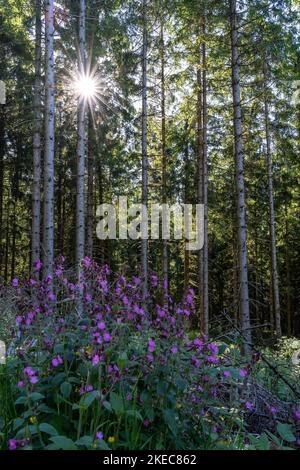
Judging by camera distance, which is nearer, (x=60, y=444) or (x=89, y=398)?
(x=60, y=444)

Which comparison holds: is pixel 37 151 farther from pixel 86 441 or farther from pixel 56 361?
pixel 86 441

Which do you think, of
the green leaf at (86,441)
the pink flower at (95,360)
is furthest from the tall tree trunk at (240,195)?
the green leaf at (86,441)

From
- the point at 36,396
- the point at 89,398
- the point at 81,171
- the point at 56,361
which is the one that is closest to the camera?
the point at 89,398

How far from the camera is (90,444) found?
216 centimetres

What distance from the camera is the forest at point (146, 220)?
2.64 m

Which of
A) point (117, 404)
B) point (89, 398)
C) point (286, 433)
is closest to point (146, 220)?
point (286, 433)

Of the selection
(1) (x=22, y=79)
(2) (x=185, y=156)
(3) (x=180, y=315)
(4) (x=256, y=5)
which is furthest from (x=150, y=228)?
(3) (x=180, y=315)

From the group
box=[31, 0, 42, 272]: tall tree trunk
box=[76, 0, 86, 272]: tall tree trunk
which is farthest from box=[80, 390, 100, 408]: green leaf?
box=[31, 0, 42, 272]: tall tree trunk

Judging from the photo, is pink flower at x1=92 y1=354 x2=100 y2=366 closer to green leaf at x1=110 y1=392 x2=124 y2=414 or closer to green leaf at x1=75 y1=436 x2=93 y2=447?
green leaf at x1=110 y1=392 x2=124 y2=414

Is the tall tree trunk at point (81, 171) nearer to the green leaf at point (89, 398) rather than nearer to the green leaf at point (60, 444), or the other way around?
the green leaf at point (89, 398)

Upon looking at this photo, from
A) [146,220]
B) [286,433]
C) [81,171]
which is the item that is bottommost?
[286,433]

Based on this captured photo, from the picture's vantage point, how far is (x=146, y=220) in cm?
1517
